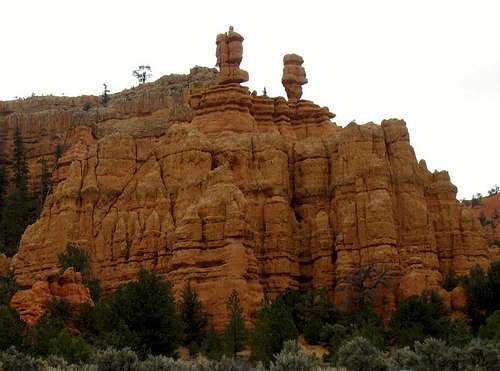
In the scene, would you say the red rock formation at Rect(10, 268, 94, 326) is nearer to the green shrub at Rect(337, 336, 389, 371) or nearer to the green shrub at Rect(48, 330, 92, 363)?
the green shrub at Rect(48, 330, 92, 363)

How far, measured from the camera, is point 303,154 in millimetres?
65312

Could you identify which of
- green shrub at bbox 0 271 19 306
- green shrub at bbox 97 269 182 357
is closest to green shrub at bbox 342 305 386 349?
green shrub at bbox 97 269 182 357

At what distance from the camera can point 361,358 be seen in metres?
39.0

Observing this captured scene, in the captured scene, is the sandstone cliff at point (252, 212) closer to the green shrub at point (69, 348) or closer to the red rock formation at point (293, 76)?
the red rock formation at point (293, 76)

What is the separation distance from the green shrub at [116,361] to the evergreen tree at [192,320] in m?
15.8

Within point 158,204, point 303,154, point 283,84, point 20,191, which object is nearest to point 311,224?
point 303,154

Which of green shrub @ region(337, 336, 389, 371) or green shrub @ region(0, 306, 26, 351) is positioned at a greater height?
green shrub @ region(0, 306, 26, 351)

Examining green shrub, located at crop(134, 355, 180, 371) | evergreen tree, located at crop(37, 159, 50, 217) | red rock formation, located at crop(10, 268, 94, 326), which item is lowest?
green shrub, located at crop(134, 355, 180, 371)

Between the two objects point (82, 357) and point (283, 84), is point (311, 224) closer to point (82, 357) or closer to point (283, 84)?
point (283, 84)

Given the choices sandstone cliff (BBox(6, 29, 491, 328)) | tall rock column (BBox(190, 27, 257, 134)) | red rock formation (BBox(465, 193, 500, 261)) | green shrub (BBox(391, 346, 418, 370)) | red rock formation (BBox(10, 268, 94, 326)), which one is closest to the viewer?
green shrub (BBox(391, 346, 418, 370))

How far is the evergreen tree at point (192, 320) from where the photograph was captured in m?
53.8

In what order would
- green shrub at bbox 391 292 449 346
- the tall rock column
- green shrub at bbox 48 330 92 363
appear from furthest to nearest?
1. the tall rock column
2. green shrub at bbox 391 292 449 346
3. green shrub at bbox 48 330 92 363

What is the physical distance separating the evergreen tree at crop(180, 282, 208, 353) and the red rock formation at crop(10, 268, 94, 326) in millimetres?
5328

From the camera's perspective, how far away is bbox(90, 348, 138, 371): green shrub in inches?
1453
